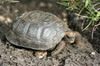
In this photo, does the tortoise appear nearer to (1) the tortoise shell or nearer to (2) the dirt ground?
(1) the tortoise shell

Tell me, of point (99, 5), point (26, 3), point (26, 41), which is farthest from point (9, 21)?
point (99, 5)

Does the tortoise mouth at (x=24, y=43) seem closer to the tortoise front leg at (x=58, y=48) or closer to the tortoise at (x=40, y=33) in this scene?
the tortoise at (x=40, y=33)

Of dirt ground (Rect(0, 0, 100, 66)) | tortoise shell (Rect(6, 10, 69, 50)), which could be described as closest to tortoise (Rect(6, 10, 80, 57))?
tortoise shell (Rect(6, 10, 69, 50))

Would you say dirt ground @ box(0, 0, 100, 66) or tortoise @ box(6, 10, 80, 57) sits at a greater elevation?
tortoise @ box(6, 10, 80, 57)

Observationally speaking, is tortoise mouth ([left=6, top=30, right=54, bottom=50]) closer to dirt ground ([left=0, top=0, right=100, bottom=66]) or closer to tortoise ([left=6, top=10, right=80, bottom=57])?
tortoise ([left=6, top=10, right=80, bottom=57])

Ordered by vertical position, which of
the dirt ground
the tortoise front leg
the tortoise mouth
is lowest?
the dirt ground

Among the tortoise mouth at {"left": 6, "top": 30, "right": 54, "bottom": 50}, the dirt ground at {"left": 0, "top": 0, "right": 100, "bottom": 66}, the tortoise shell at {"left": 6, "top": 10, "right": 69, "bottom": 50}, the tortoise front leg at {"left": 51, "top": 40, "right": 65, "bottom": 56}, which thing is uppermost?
the tortoise shell at {"left": 6, "top": 10, "right": 69, "bottom": 50}

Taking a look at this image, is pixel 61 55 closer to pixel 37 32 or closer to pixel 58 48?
pixel 58 48

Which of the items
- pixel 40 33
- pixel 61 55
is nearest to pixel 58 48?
pixel 61 55
